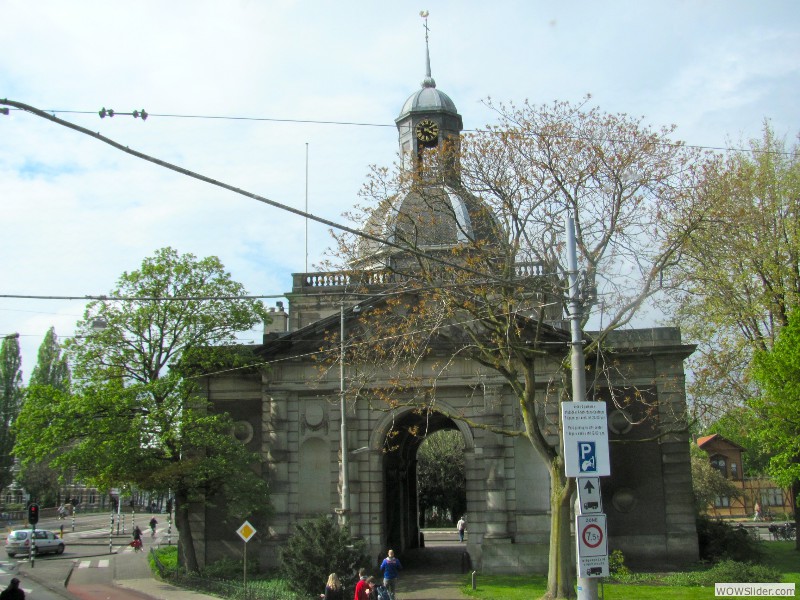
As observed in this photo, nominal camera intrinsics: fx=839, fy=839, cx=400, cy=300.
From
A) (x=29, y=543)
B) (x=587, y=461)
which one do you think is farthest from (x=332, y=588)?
(x=29, y=543)

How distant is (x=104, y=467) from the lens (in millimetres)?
30250

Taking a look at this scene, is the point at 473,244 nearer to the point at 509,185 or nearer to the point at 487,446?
the point at 509,185

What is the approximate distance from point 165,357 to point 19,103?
2588 centimetres

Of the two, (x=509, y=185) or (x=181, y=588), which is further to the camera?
(x=181, y=588)

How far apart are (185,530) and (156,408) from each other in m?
5.37

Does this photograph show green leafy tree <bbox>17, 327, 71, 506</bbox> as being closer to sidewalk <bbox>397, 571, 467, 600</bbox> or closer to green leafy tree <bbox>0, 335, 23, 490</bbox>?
green leafy tree <bbox>0, 335, 23, 490</bbox>

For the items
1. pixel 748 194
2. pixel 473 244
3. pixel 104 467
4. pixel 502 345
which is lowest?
pixel 104 467

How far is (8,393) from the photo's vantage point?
221ft

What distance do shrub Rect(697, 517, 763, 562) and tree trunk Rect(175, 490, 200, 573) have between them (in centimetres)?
2012

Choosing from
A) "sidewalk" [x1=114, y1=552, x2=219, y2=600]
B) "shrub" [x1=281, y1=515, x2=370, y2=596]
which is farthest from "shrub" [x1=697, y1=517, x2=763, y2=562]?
"sidewalk" [x1=114, y1=552, x2=219, y2=600]

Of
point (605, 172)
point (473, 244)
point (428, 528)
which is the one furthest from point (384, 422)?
point (428, 528)

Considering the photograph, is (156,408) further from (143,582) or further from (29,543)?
(29,543)

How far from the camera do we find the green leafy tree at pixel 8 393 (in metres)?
66.6

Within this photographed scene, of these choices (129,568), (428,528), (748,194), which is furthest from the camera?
(428,528)
